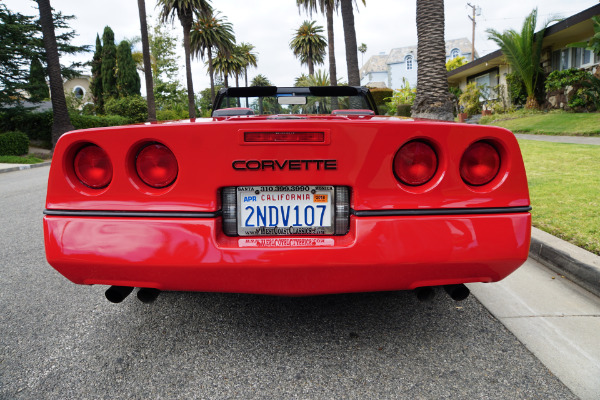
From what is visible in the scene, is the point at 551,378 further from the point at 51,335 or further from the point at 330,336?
the point at 51,335

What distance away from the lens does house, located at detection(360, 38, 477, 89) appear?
202ft

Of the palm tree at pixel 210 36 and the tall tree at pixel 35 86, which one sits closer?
the tall tree at pixel 35 86

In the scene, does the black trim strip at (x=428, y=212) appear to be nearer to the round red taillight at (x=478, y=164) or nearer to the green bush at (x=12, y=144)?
the round red taillight at (x=478, y=164)

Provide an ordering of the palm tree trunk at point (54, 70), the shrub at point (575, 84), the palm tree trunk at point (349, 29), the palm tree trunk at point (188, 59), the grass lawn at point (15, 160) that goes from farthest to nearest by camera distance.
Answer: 1. the palm tree trunk at point (188, 59)
2. the palm tree trunk at point (54, 70)
3. the grass lawn at point (15, 160)
4. the shrub at point (575, 84)
5. the palm tree trunk at point (349, 29)

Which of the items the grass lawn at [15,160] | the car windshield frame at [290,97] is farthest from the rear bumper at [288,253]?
the grass lawn at [15,160]

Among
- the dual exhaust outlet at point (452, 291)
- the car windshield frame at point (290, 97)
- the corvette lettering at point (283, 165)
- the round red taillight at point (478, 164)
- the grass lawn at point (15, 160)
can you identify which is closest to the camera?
the corvette lettering at point (283, 165)

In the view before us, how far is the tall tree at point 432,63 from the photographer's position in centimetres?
747

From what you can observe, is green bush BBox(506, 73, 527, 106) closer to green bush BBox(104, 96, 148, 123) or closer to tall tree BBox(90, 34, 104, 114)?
green bush BBox(104, 96, 148, 123)

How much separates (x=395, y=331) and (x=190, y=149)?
4.35ft

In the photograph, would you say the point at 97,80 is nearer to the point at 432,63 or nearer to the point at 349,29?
the point at 349,29

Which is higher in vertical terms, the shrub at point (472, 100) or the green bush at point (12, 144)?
the shrub at point (472, 100)

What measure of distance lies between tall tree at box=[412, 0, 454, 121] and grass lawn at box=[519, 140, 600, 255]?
1.87 m

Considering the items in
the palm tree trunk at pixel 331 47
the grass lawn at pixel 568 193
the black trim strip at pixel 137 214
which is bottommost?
the grass lawn at pixel 568 193

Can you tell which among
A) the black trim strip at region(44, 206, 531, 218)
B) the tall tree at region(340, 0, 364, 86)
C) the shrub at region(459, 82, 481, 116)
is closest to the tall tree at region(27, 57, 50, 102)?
the tall tree at region(340, 0, 364, 86)
